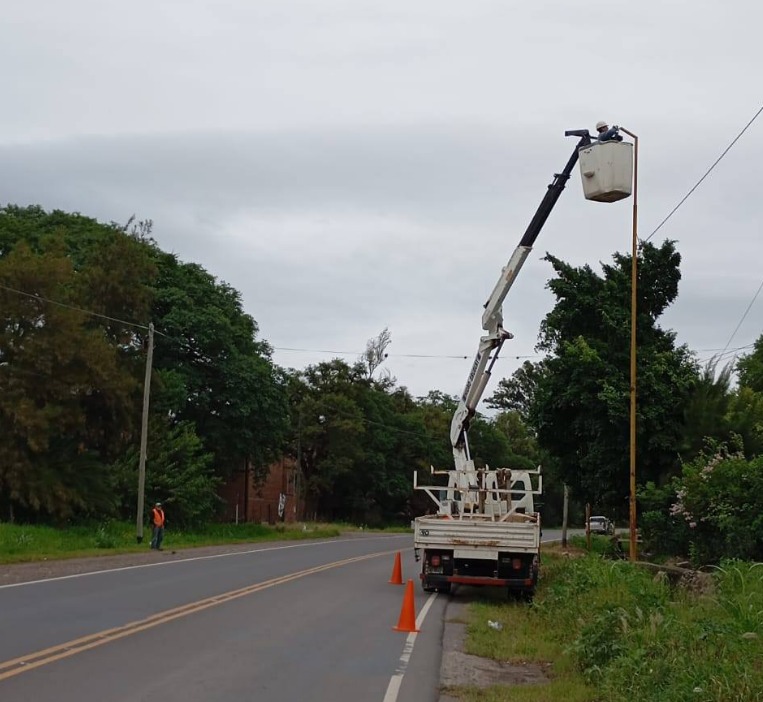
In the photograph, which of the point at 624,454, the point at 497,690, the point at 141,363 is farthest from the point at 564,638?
the point at 141,363

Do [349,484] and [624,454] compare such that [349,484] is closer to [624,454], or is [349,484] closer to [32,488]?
[32,488]

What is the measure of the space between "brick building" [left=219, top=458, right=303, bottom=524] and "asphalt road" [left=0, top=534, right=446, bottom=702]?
38811 millimetres

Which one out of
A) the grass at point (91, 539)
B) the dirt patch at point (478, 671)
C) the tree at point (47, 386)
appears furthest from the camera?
the tree at point (47, 386)

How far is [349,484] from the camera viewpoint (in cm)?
7469

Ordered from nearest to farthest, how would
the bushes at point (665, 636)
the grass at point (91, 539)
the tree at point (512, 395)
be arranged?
the bushes at point (665, 636)
the grass at point (91, 539)
the tree at point (512, 395)

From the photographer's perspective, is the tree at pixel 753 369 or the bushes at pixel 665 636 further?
the tree at pixel 753 369

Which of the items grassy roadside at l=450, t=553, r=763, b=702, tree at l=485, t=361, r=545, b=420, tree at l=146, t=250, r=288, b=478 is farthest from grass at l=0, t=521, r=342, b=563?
tree at l=485, t=361, r=545, b=420

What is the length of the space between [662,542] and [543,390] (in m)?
5.69

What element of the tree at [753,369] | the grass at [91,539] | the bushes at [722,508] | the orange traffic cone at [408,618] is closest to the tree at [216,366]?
the grass at [91,539]

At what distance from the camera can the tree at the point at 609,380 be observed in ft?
80.9

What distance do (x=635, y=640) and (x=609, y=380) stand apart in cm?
1504

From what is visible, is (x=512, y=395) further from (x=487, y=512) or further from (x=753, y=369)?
(x=487, y=512)

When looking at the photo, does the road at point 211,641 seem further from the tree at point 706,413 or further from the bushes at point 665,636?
the tree at point 706,413

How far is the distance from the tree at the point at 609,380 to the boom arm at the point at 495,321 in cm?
366
